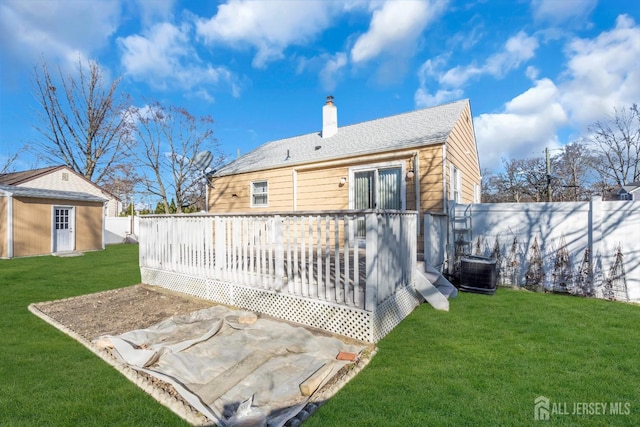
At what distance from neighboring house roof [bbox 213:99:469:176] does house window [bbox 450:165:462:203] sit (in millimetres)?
1214

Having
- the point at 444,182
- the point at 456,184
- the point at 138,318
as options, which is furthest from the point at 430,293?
the point at 138,318

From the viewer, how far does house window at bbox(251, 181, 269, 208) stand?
927cm

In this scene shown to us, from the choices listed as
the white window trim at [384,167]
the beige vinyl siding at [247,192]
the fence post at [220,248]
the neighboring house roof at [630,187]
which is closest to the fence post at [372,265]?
the fence post at [220,248]

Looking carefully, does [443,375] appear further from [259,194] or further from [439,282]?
[259,194]

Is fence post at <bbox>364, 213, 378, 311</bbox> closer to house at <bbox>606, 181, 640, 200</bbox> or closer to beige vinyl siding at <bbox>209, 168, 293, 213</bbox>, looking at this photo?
beige vinyl siding at <bbox>209, 168, 293, 213</bbox>

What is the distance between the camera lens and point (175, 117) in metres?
19.1

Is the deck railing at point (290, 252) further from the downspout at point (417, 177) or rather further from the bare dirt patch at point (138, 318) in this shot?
the downspout at point (417, 177)

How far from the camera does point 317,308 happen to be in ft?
12.3

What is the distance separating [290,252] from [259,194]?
572cm

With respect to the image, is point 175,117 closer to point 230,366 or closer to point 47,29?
point 47,29

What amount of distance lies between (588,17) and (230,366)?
14.2 metres

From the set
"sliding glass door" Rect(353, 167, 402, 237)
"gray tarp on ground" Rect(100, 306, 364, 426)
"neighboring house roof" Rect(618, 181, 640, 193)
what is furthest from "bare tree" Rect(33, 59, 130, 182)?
"neighboring house roof" Rect(618, 181, 640, 193)

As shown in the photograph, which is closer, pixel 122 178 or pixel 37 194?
pixel 37 194

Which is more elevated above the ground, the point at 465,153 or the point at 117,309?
the point at 465,153
